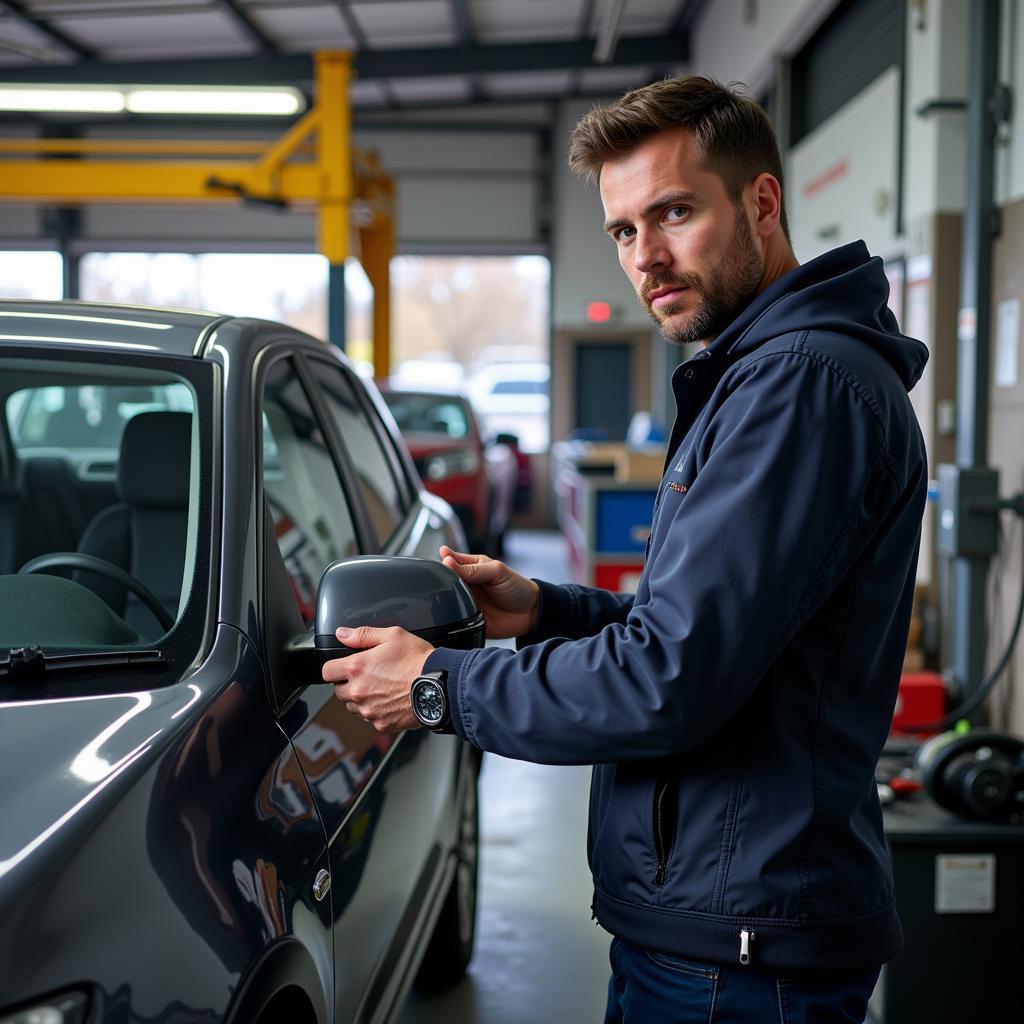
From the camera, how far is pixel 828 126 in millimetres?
7254

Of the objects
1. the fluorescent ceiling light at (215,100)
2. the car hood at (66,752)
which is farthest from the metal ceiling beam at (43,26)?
the car hood at (66,752)

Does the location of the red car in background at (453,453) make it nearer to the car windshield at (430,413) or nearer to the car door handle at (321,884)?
the car windshield at (430,413)

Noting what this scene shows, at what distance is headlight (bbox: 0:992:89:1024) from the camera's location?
93 centimetres

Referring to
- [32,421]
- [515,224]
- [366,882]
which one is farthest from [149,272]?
[366,882]

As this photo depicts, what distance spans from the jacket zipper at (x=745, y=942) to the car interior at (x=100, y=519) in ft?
2.56

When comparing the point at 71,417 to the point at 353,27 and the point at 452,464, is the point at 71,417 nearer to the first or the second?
the point at 452,464

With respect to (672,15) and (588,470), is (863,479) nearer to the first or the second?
(588,470)

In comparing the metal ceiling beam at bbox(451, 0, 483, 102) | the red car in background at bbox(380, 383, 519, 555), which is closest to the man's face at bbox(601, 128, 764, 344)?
the red car in background at bbox(380, 383, 519, 555)

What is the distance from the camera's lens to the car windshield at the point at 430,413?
9.83 meters

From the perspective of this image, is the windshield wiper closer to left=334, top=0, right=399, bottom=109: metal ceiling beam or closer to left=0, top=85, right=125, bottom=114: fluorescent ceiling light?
left=0, top=85, right=125, bottom=114: fluorescent ceiling light

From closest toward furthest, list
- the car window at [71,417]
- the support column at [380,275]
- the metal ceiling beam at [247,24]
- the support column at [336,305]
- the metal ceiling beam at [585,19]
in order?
the car window at [71,417] < the support column at [336,305] < the metal ceiling beam at [247,24] < the metal ceiling beam at [585,19] < the support column at [380,275]

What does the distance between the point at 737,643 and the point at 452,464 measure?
8.13 meters

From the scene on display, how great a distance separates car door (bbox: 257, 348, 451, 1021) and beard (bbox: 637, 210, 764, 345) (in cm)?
64

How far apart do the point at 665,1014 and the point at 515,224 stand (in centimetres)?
1360
